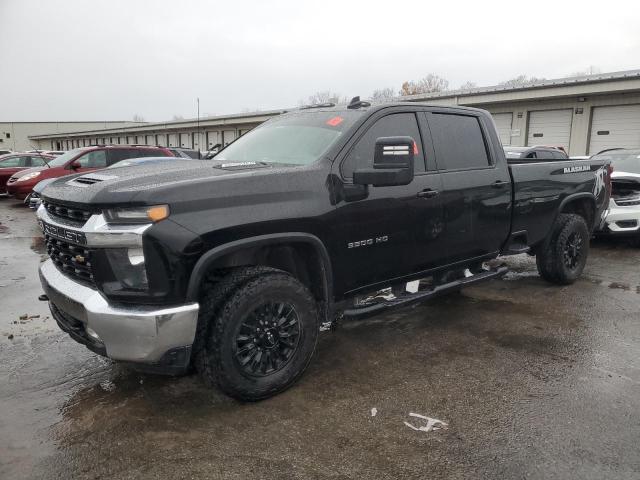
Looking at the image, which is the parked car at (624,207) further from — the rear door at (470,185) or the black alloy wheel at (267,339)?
the black alloy wheel at (267,339)

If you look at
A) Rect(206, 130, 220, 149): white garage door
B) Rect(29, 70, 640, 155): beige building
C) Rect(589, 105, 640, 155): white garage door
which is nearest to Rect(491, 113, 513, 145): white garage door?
Rect(29, 70, 640, 155): beige building

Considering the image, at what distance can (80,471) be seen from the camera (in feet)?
8.05

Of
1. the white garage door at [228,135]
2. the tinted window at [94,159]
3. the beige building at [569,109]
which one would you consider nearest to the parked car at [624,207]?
the beige building at [569,109]

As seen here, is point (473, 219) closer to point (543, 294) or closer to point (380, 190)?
point (380, 190)

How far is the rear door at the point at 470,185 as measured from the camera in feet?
13.5

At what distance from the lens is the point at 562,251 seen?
5.53 metres

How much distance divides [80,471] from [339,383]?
65.2 inches

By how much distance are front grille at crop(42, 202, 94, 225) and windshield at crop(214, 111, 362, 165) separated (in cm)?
141

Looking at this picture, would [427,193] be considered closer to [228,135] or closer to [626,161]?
[626,161]

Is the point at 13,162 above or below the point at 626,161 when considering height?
below

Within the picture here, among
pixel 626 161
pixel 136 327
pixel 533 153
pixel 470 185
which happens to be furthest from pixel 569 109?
pixel 136 327

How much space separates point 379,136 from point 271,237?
130 centimetres

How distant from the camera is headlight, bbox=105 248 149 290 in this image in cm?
265

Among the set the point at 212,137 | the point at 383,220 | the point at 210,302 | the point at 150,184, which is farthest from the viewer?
the point at 212,137
